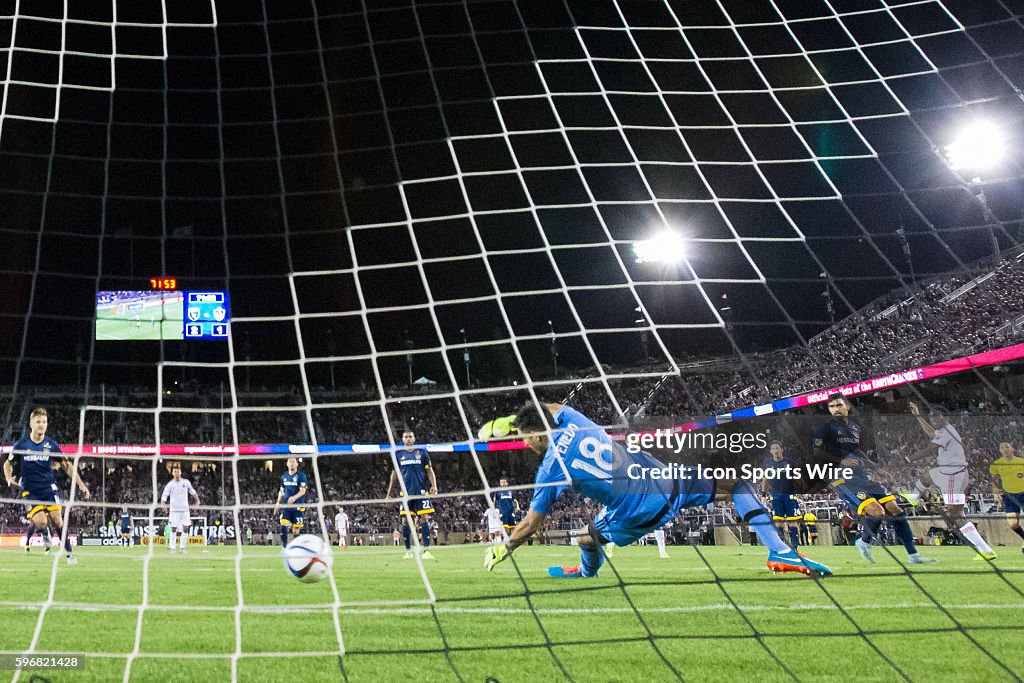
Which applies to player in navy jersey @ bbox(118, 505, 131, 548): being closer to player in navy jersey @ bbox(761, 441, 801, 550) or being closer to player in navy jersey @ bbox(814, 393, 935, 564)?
player in navy jersey @ bbox(761, 441, 801, 550)

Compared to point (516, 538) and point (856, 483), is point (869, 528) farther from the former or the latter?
point (516, 538)

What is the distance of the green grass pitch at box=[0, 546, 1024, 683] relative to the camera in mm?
3121

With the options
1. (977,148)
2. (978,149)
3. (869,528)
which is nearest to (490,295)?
(869,528)

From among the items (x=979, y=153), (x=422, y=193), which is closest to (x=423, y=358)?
Answer: (x=422, y=193)

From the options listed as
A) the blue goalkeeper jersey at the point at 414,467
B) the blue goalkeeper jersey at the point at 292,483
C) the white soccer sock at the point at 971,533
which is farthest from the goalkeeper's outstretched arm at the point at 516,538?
the blue goalkeeper jersey at the point at 292,483

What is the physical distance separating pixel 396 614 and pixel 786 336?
12.0m

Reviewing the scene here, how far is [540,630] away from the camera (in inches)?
→ 154

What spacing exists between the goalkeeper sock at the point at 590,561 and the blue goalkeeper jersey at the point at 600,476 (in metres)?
0.48

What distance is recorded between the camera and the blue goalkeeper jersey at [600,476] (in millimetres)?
4684

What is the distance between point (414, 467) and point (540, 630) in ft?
16.7

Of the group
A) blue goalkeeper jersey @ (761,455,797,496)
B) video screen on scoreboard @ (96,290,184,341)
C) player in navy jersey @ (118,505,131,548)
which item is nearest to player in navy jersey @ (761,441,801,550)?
blue goalkeeper jersey @ (761,455,797,496)

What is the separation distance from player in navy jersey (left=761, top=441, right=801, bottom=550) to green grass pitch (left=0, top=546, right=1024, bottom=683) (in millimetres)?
2379

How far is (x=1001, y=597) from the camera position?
4.68 m

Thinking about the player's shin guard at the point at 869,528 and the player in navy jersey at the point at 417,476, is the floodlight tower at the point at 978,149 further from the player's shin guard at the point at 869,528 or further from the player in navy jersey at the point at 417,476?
the player in navy jersey at the point at 417,476
